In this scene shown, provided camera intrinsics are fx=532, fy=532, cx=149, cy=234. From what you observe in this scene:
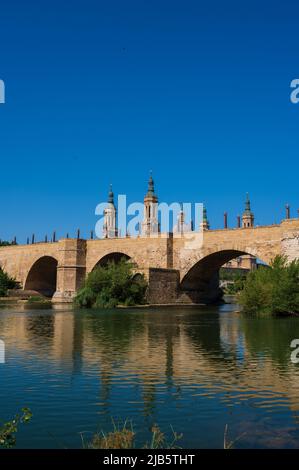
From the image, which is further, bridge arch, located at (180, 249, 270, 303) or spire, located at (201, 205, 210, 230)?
spire, located at (201, 205, 210, 230)

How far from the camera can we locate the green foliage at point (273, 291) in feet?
92.1

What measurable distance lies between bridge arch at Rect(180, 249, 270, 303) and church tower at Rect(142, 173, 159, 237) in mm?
19135

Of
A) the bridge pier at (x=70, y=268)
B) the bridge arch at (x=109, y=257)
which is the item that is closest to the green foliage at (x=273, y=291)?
the bridge arch at (x=109, y=257)

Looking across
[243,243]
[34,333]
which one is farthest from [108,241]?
[34,333]

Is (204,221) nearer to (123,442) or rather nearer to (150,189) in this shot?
(150,189)

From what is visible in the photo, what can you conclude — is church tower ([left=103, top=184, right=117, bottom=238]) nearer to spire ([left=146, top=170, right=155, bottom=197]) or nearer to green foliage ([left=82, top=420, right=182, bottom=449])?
spire ([left=146, top=170, right=155, bottom=197])

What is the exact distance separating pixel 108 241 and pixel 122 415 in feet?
145

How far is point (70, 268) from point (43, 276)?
1395 centimetres

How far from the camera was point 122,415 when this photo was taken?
7.70 metres

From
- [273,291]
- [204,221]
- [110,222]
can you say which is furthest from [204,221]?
[273,291]

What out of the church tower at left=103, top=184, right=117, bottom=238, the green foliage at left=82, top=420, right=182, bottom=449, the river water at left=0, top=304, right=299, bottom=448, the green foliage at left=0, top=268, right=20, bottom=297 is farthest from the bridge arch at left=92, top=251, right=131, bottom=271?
the green foliage at left=82, top=420, right=182, bottom=449

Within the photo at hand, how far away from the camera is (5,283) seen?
60.4 m

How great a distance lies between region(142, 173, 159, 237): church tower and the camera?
6819 cm
